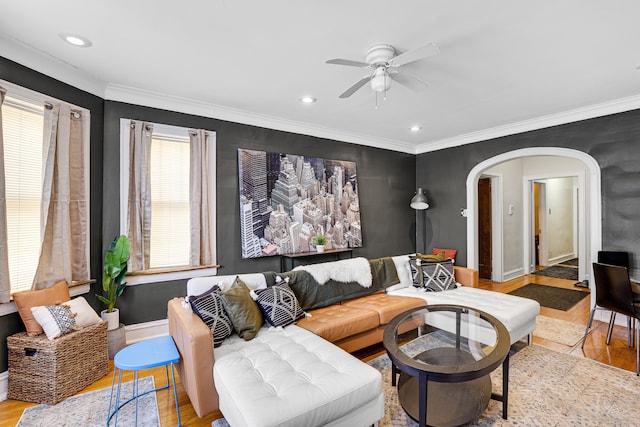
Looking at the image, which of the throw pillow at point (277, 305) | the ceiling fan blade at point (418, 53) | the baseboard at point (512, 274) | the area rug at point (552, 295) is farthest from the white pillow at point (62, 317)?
the baseboard at point (512, 274)

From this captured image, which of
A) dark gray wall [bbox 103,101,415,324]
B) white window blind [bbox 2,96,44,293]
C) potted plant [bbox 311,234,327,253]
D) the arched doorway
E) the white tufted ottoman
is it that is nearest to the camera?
the white tufted ottoman

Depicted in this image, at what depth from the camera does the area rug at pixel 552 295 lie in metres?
4.61

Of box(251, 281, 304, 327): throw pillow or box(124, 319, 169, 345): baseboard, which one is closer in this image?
box(251, 281, 304, 327): throw pillow

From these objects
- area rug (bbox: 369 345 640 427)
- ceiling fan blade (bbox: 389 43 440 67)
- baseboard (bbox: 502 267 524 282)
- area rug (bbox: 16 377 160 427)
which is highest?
ceiling fan blade (bbox: 389 43 440 67)

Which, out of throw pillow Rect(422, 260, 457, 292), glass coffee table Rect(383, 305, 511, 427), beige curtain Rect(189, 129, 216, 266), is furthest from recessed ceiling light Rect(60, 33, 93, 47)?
throw pillow Rect(422, 260, 457, 292)

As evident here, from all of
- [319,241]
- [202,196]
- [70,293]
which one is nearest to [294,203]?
[319,241]

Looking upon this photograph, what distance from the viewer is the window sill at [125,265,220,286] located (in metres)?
3.22

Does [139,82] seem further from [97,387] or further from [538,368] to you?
[538,368]

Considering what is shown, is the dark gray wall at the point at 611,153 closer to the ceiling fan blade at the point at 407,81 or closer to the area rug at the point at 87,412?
the ceiling fan blade at the point at 407,81

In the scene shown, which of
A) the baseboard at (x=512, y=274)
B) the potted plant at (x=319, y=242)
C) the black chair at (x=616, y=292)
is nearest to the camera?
the black chair at (x=616, y=292)

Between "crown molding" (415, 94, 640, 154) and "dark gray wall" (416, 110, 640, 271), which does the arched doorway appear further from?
"crown molding" (415, 94, 640, 154)

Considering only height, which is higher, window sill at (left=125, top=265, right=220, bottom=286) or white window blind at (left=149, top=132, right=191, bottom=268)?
white window blind at (left=149, top=132, right=191, bottom=268)

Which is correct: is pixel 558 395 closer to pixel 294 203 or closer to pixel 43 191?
pixel 294 203

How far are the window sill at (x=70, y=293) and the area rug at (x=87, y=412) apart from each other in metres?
0.73
